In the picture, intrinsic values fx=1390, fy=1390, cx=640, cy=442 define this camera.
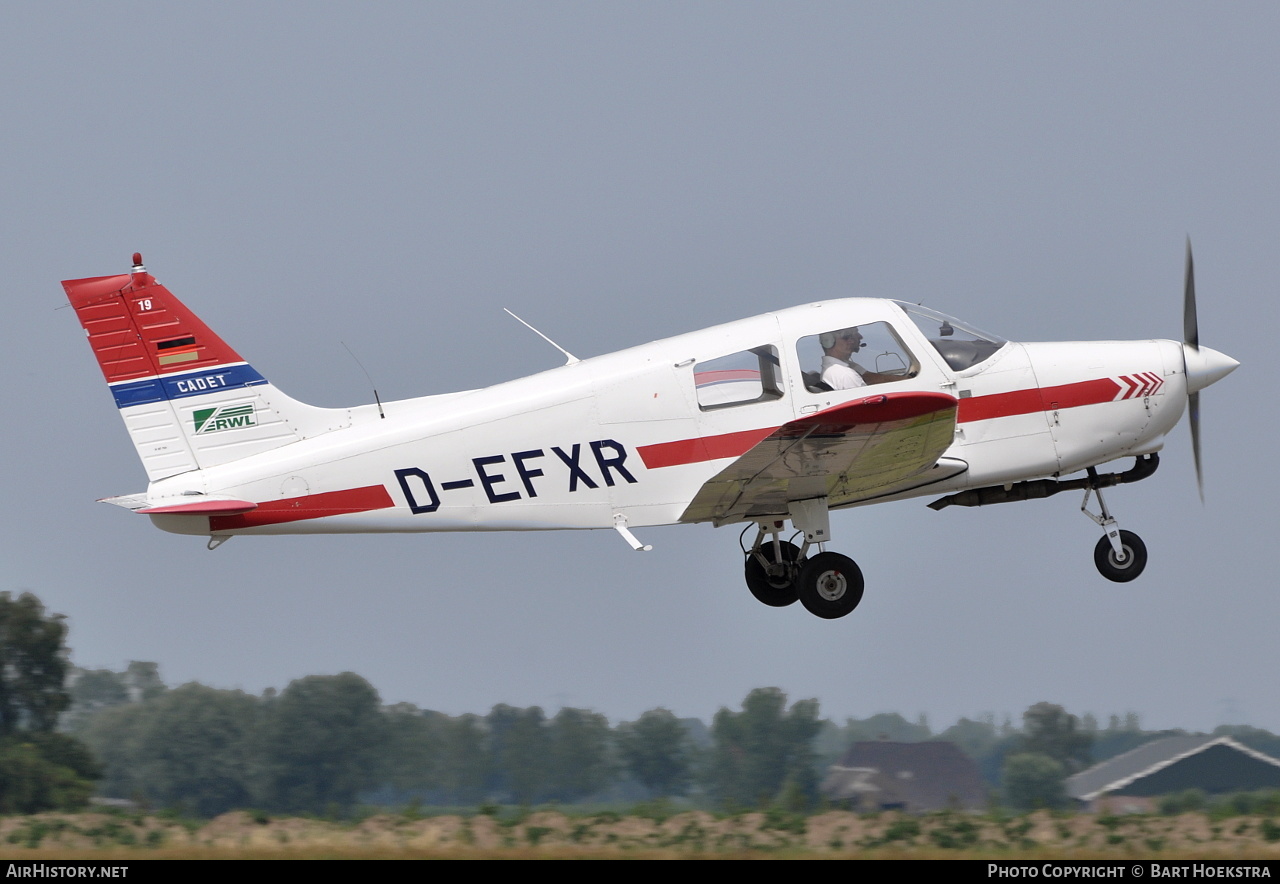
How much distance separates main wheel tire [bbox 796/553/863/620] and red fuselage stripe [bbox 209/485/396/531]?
3267 mm

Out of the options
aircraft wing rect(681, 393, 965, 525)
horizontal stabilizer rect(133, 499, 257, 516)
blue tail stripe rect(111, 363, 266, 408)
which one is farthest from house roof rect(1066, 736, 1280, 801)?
blue tail stripe rect(111, 363, 266, 408)

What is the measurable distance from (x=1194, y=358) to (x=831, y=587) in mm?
3536

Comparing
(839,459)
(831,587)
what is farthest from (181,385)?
(831,587)

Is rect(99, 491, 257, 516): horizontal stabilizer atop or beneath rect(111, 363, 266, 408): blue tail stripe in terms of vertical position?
beneath

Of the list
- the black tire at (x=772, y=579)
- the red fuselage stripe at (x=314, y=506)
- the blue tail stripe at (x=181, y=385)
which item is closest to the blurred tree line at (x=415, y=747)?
the black tire at (x=772, y=579)

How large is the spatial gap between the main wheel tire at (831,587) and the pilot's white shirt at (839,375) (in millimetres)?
1429

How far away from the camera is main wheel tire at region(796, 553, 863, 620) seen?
1075 centimetres

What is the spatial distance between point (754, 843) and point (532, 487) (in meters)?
3.08

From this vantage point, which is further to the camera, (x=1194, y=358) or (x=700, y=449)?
(x=1194, y=358)

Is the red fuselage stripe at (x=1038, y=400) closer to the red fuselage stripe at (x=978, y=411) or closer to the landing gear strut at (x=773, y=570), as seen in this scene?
the red fuselage stripe at (x=978, y=411)

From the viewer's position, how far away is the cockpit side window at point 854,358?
10.3 metres

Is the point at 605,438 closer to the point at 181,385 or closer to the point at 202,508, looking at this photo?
the point at 202,508

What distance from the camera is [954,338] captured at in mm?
10773

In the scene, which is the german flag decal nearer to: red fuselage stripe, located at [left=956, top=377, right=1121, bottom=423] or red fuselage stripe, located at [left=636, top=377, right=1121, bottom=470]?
red fuselage stripe, located at [left=636, top=377, right=1121, bottom=470]
